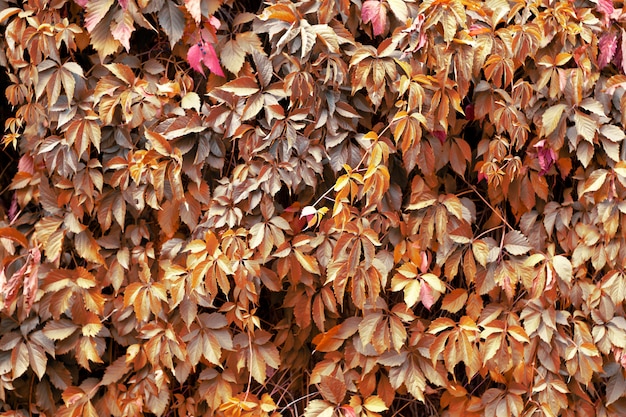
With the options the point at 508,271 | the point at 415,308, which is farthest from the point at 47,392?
the point at 508,271

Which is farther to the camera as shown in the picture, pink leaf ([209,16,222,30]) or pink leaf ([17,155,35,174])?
pink leaf ([17,155,35,174])

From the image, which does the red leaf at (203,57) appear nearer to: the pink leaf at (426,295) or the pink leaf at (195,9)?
the pink leaf at (195,9)

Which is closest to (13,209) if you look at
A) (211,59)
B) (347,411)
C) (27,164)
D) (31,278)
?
(27,164)

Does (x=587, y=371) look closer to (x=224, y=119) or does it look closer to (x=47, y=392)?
(x=224, y=119)

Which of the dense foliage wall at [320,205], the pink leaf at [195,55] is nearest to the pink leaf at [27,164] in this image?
the dense foliage wall at [320,205]

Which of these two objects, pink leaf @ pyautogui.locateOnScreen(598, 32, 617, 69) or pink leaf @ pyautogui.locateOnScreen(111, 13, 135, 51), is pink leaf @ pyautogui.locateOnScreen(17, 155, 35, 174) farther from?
pink leaf @ pyautogui.locateOnScreen(598, 32, 617, 69)

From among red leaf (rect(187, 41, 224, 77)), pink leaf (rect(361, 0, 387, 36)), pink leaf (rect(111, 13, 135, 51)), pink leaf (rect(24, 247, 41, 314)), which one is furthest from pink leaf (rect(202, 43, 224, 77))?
pink leaf (rect(24, 247, 41, 314))
